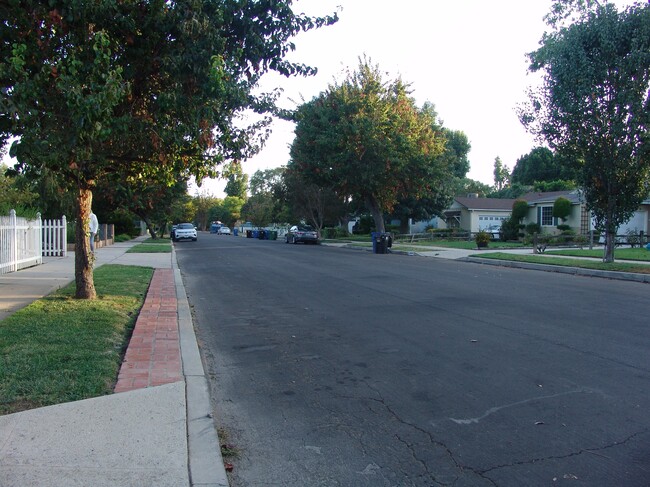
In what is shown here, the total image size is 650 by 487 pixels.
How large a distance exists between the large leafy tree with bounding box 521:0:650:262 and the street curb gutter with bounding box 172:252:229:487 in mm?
15658

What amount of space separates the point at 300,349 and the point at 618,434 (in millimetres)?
3746

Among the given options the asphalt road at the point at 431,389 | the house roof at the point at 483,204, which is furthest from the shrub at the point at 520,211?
the asphalt road at the point at 431,389

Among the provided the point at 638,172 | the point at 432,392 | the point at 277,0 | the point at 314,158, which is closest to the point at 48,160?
the point at 277,0

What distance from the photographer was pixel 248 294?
467 inches

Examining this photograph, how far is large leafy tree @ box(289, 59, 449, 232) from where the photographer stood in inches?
1179

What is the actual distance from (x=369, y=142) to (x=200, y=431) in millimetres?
26657

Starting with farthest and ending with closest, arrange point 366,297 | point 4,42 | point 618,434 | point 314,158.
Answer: point 314,158, point 366,297, point 4,42, point 618,434

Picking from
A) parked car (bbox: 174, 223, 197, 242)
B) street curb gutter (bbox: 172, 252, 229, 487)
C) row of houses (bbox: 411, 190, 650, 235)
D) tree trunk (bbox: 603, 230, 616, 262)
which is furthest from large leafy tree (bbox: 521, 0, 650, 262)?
parked car (bbox: 174, 223, 197, 242)

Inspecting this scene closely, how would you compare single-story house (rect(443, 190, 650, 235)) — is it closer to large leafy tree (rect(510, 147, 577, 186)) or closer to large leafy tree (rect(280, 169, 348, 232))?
large leafy tree (rect(280, 169, 348, 232))

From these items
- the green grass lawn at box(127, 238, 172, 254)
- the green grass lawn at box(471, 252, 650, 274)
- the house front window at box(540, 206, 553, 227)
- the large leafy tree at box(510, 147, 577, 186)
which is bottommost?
the green grass lawn at box(471, 252, 650, 274)

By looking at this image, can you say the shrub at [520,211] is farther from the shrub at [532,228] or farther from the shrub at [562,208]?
the shrub at [562,208]

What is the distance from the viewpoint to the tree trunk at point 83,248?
9344 mm

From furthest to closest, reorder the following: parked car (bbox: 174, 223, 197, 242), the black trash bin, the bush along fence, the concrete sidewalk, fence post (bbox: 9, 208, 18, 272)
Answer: parked car (bbox: 174, 223, 197, 242) → the black trash bin → fence post (bbox: 9, 208, 18, 272) → the bush along fence → the concrete sidewalk

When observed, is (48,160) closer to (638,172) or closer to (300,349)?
(300,349)
